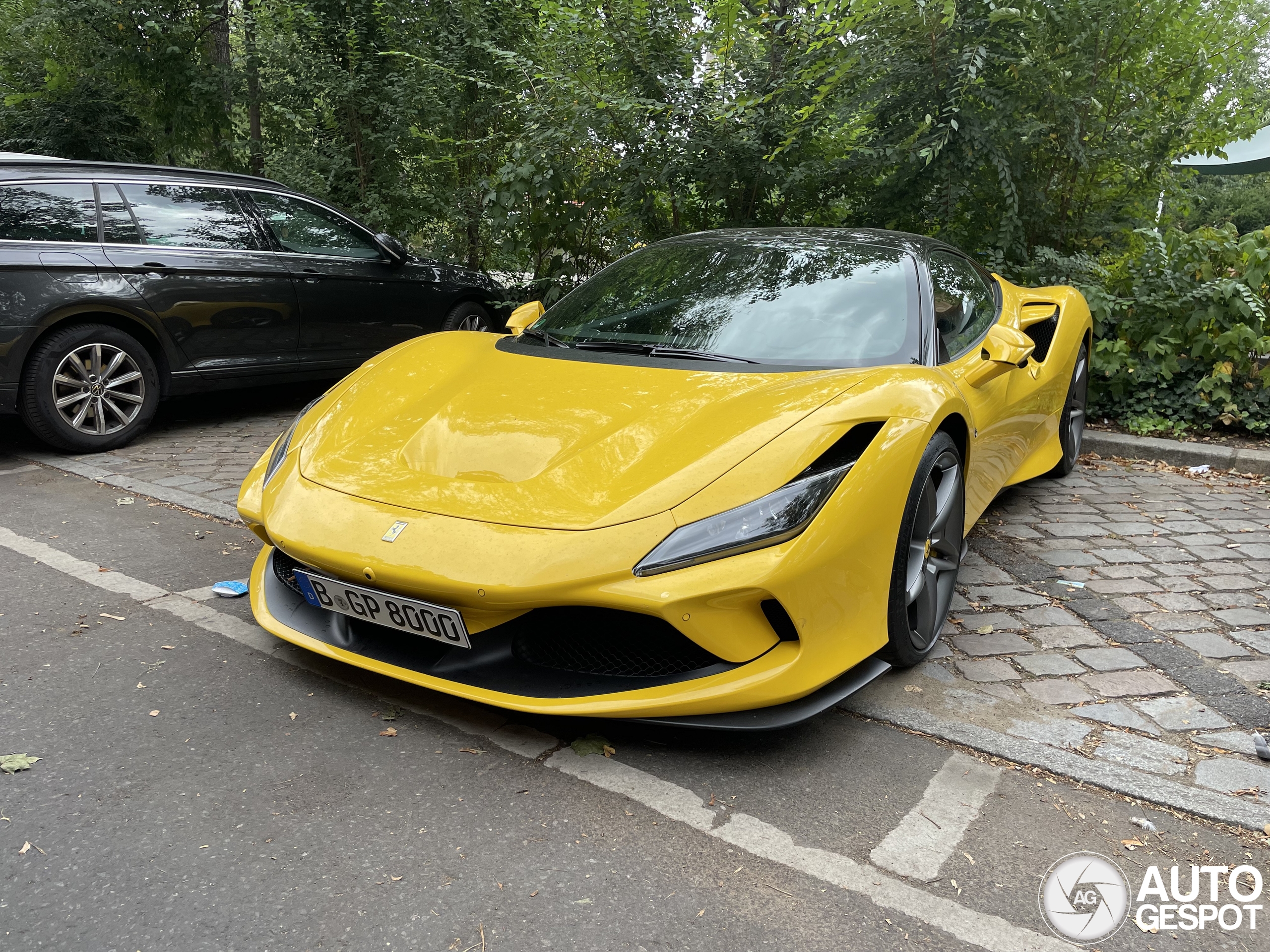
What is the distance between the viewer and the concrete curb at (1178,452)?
5.67 m

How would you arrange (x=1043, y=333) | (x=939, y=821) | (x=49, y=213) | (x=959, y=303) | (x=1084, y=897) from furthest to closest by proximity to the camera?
1. (x=49, y=213)
2. (x=1043, y=333)
3. (x=959, y=303)
4. (x=939, y=821)
5. (x=1084, y=897)

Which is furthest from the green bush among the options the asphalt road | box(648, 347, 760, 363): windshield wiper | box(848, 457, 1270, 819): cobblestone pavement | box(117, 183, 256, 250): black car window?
box(117, 183, 256, 250): black car window

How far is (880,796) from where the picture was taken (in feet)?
7.70

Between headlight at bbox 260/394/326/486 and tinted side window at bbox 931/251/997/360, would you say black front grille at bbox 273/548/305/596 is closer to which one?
headlight at bbox 260/394/326/486

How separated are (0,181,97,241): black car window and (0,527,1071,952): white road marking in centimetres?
308

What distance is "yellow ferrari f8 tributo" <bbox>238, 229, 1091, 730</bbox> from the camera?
2.31m

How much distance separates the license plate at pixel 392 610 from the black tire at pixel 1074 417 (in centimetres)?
377

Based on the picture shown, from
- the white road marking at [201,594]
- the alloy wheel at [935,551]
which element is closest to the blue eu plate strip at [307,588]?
the white road marking at [201,594]

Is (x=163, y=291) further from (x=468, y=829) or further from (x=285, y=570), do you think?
(x=468, y=829)

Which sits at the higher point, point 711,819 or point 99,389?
point 99,389

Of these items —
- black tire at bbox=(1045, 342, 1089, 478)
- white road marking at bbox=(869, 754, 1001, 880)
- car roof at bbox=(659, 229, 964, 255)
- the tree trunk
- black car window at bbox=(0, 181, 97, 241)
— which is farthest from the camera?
the tree trunk

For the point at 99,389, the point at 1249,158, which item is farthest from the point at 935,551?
the point at 1249,158

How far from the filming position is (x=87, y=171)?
216 inches

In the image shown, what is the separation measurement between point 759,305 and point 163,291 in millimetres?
3801
